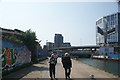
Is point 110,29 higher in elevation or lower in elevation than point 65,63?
higher

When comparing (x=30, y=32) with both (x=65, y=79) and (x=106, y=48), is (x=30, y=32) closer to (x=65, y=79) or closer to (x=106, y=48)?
(x=65, y=79)

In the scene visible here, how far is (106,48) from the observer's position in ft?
354

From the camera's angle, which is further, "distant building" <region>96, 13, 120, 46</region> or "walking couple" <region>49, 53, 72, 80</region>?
"distant building" <region>96, 13, 120, 46</region>

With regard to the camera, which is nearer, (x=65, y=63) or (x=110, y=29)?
(x=65, y=63)

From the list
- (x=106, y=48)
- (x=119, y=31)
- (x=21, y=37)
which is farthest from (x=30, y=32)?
(x=119, y=31)

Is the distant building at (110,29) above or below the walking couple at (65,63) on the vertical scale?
above

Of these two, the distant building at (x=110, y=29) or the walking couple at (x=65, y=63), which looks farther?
the distant building at (x=110, y=29)

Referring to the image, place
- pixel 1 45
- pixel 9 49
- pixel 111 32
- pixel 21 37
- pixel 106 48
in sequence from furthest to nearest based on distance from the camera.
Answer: pixel 111 32 → pixel 106 48 → pixel 21 37 → pixel 9 49 → pixel 1 45

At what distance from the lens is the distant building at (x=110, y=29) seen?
127150 mm

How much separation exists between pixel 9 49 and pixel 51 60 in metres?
5.06

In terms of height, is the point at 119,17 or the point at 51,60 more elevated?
the point at 119,17

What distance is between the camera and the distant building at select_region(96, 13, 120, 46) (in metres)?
127

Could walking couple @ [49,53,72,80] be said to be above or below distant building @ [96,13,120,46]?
below

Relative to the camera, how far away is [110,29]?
13762 centimetres
